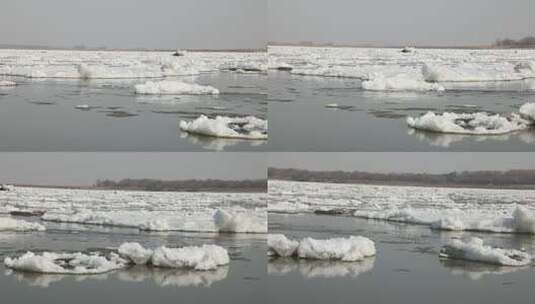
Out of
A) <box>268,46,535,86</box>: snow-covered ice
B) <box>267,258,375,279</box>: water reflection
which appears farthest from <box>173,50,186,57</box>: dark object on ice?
<box>267,258,375,279</box>: water reflection

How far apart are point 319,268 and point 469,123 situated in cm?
114

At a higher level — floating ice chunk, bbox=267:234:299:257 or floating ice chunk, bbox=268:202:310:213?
floating ice chunk, bbox=268:202:310:213

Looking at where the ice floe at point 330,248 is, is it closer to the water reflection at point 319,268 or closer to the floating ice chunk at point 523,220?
the water reflection at point 319,268

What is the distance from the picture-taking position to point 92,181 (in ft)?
15.1

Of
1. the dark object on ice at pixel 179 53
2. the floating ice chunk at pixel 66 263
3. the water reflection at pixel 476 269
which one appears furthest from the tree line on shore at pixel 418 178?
the floating ice chunk at pixel 66 263

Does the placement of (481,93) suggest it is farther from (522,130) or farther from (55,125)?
(55,125)

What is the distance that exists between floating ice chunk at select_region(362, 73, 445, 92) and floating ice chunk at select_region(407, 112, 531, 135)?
0.18 metres

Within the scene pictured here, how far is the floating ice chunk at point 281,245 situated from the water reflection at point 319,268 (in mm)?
44

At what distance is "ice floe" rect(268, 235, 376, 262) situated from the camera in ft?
15.0

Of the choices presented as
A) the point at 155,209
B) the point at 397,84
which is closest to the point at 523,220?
the point at 397,84

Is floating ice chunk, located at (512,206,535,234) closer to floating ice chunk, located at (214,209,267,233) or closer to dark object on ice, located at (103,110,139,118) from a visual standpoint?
floating ice chunk, located at (214,209,267,233)

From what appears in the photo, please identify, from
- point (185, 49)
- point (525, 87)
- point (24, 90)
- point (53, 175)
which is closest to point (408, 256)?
point (525, 87)

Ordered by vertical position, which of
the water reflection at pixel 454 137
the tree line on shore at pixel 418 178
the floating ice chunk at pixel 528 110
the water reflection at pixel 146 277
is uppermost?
the floating ice chunk at pixel 528 110

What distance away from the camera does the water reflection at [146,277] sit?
4.52 m
